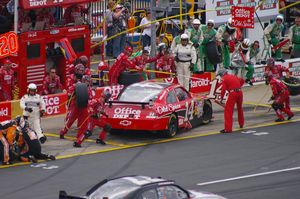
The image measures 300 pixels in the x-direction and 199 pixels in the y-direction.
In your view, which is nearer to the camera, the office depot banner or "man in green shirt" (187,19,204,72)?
"man in green shirt" (187,19,204,72)

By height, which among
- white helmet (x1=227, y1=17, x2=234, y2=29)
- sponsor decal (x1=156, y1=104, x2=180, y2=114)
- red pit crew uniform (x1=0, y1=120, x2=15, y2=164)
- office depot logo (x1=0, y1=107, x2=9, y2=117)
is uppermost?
white helmet (x1=227, y1=17, x2=234, y2=29)

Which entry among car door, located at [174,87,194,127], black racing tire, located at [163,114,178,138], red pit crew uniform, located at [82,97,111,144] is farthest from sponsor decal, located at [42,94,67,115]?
black racing tire, located at [163,114,178,138]

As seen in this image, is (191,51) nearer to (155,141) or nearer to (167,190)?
(155,141)

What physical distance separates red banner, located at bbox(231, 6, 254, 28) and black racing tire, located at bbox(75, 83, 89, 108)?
29.6 feet

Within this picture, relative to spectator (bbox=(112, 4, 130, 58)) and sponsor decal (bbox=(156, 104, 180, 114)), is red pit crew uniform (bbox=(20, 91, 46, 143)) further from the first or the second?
spectator (bbox=(112, 4, 130, 58))

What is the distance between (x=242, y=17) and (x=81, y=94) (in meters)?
9.68

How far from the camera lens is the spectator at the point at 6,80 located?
1120 inches

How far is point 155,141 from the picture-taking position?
26.1m

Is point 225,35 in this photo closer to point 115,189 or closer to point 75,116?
point 75,116

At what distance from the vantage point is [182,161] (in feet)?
78.2

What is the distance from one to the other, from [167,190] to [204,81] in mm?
15693

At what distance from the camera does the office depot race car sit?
83.8ft

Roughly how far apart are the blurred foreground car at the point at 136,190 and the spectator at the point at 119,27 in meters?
17.7

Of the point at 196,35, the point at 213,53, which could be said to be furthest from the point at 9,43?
the point at 213,53
